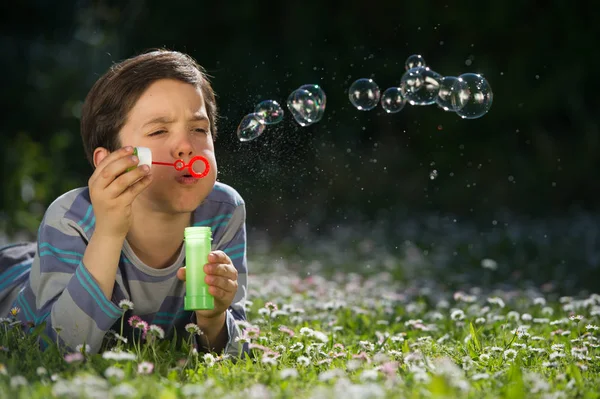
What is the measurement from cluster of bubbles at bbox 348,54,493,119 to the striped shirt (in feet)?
2.98

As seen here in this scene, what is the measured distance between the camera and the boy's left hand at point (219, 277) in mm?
2273

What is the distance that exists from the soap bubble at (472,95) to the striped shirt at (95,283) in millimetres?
1079

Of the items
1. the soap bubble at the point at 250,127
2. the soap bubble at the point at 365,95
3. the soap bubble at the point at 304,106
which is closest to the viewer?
the soap bubble at the point at 250,127

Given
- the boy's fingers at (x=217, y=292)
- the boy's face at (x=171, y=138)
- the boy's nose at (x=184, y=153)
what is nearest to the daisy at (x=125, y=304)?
the boy's fingers at (x=217, y=292)

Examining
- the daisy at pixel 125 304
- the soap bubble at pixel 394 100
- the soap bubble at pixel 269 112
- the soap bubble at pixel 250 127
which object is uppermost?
the soap bubble at pixel 394 100

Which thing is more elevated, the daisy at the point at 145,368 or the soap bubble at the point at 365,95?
the soap bubble at the point at 365,95

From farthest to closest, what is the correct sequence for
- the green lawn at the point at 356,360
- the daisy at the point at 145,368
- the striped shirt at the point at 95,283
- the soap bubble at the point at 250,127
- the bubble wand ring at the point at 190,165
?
the soap bubble at the point at 250,127
the bubble wand ring at the point at 190,165
the striped shirt at the point at 95,283
the daisy at the point at 145,368
the green lawn at the point at 356,360

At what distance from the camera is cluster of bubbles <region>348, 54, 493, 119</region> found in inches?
134

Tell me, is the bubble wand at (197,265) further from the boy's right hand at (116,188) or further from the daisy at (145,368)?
the daisy at (145,368)

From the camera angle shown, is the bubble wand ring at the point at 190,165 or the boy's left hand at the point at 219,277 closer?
the boy's left hand at the point at 219,277

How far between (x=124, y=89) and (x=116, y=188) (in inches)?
20.3

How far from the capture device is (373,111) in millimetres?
8266

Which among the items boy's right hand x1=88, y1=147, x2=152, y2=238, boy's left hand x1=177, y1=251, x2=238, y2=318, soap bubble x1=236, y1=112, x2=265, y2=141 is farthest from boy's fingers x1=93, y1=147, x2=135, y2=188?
soap bubble x1=236, y1=112, x2=265, y2=141

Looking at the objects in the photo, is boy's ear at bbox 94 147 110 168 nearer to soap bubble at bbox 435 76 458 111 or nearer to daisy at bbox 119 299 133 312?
daisy at bbox 119 299 133 312
